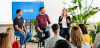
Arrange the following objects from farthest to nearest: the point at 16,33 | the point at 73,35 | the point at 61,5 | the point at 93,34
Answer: the point at 61,5
the point at 93,34
the point at 16,33
the point at 73,35

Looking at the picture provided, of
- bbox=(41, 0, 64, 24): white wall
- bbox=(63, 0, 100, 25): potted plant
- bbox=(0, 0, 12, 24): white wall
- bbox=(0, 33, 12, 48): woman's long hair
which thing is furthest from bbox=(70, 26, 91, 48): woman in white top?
A: bbox=(0, 0, 12, 24): white wall

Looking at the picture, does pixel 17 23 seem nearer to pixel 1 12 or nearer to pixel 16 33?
pixel 16 33

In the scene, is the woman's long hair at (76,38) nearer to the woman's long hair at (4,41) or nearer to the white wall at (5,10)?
the woman's long hair at (4,41)

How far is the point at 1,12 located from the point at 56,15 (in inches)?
102

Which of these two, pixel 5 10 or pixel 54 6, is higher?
pixel 54 6

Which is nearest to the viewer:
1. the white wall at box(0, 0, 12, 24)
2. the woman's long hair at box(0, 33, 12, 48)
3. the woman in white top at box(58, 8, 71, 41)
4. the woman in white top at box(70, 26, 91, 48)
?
the woman's long hair at box(0, 33, 12, 48)

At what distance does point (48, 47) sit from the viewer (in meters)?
1.93

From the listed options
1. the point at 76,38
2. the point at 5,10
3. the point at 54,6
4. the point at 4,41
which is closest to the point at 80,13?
the point at 54,6

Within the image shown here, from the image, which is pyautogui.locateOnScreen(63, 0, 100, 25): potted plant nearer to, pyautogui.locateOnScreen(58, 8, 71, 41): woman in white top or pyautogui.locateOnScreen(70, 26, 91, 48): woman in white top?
pyautogui.locateOnScreen(58, 8, 71, 41): woman in white top

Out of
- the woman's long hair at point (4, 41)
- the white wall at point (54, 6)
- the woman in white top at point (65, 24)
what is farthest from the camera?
the white wall at point (54, 6)

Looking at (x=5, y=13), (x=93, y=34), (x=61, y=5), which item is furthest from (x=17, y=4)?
(x=93, y=34)

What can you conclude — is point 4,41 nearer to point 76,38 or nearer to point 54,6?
point 76,38

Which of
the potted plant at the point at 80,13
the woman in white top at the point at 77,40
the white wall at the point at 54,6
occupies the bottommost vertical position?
the woman in white top at the point at 77,40

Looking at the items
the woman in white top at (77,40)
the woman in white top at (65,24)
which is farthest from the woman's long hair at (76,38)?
the woman in white top at (65,24)
